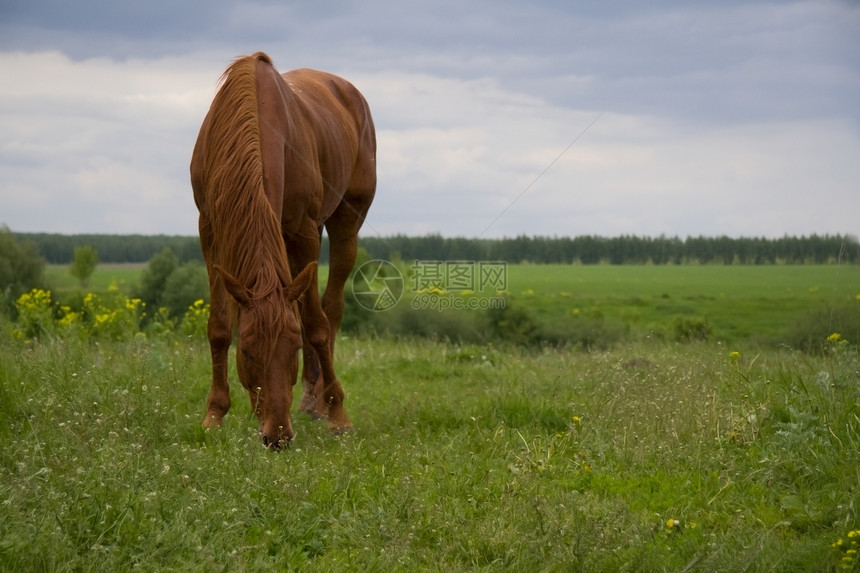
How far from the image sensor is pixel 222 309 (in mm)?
6504

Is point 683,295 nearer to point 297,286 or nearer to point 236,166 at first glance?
point 236,166

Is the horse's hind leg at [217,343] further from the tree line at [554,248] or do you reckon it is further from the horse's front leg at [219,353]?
the tree line at [554,248]

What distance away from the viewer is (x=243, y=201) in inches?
227

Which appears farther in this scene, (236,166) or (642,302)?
(642,302)

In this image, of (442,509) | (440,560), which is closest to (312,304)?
(442,509)

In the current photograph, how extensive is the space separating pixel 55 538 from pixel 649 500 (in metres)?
2.96

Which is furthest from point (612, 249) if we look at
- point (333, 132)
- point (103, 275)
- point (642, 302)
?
point (333, 132)

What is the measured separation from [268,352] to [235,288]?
446 millimetres

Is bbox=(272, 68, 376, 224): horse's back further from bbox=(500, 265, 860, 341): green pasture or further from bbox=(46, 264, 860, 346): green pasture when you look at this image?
bbox=(500, 265, 860, 341): green pasture

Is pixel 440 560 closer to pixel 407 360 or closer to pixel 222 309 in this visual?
pixel 222 309

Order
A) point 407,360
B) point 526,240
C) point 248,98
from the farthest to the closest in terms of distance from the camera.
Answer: point 526,240 < point 407,360 < point 248,98

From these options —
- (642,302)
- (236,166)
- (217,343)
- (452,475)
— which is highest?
(236,166)

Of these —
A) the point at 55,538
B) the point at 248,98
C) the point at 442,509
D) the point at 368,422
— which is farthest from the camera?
the point at 368,422

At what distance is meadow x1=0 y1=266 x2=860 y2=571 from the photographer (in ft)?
12.3
